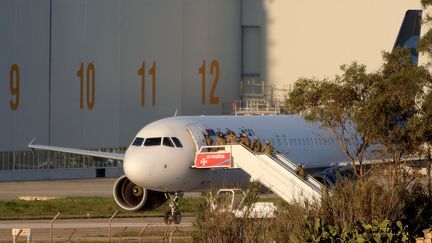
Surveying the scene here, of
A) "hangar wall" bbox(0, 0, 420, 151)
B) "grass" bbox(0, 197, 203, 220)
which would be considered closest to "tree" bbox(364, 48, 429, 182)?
"grass" bbox(0, 197, 203, 220)

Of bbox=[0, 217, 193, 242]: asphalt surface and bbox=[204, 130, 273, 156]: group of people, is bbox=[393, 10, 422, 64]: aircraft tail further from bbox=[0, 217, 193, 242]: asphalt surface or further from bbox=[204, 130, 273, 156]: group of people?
bbox=[204, 130, 273, 156]: group of people

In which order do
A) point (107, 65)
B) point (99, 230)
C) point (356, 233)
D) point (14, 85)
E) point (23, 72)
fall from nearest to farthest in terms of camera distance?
point (356, 233) → point (99, 230) → point (14, 85) → point (23, 72) → point (107, 65)

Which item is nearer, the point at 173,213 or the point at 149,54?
the point at 173,213

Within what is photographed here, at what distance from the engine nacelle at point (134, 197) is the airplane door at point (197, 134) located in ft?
11.0

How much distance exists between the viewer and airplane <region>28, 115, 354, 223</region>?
4334cm

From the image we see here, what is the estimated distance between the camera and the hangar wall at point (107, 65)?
77.8m

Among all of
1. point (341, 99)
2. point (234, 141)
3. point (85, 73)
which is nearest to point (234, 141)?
point (234, 141)

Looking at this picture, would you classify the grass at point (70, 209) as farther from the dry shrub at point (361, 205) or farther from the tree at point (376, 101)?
the dry shrub at point (361, 205)

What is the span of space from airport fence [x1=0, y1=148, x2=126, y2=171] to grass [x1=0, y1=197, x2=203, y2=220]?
2085 centimetres

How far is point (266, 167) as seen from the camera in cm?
4131

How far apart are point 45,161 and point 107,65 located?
764cm

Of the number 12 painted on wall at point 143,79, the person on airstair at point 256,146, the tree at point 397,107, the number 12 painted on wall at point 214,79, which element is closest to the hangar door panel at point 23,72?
the number 12 painted on wall at point 143,79

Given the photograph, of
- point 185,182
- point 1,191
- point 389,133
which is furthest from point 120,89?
point 389,133

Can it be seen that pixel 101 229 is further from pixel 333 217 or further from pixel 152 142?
pixel 333 217
